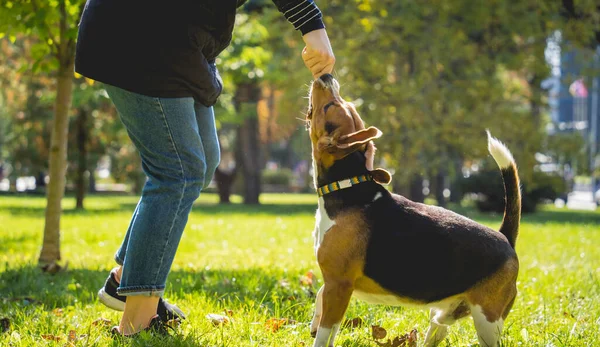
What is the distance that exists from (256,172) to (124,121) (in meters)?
19.6

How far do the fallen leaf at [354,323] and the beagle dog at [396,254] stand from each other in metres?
0.51

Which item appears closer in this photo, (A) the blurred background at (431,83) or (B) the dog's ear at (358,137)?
(B) the dog's ear at (358,137)

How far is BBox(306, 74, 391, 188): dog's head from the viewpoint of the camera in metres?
3.17

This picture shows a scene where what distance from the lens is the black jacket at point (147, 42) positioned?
9.63 feet

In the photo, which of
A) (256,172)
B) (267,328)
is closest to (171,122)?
(267,328)

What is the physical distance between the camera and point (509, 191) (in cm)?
338

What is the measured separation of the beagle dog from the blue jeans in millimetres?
668

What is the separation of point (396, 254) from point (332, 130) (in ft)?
2.32

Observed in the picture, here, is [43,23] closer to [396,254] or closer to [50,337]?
[50,337]

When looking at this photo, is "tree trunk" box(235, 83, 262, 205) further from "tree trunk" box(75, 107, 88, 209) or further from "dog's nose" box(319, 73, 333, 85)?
"dog's nose" box(319, 73, 333, 85)

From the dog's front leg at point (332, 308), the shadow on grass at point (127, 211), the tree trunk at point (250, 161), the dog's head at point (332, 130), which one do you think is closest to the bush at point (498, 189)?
the shadow on grass at point (127, 211)

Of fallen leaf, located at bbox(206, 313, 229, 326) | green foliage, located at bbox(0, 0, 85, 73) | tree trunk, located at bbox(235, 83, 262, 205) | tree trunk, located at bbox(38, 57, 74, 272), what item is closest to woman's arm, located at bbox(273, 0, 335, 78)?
fallen leaf, located at bbox(206, 313, 229, 326)

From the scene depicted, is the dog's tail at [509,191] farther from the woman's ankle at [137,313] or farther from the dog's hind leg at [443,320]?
the woman's ankle at [137,313]

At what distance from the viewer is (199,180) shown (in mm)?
3199
